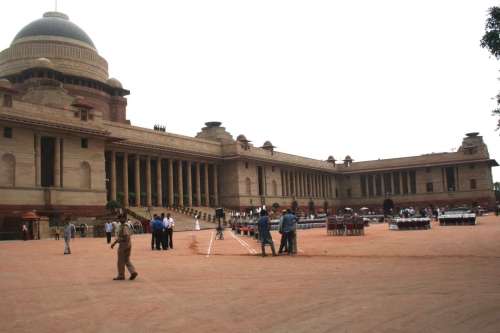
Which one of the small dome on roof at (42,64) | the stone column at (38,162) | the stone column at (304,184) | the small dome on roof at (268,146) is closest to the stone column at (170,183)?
the small dome on roof at (42,64)

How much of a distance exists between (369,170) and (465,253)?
78900 millimetres

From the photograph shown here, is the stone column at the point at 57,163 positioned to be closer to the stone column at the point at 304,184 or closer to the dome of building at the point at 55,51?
the dome of building at the point at 55,51

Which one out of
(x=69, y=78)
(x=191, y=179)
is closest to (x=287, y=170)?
(x=191, y=179)

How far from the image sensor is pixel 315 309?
8.59 metres

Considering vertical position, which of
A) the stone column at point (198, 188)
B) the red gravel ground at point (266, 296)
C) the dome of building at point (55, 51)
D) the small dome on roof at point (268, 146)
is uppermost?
the dome of building at point (55, 51)

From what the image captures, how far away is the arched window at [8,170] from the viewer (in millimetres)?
41844

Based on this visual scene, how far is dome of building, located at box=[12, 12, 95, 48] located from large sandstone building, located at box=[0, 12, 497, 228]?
17cm

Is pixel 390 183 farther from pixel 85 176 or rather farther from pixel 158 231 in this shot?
pixel 158 231

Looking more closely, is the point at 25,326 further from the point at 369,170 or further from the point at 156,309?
the point at 369,170

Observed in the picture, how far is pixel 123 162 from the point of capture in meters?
57.8

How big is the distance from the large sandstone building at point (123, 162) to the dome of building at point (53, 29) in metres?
0.17

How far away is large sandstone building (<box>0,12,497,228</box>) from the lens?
145ft

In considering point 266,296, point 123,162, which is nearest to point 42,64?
point 123,162

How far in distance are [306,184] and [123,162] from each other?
3803cm
